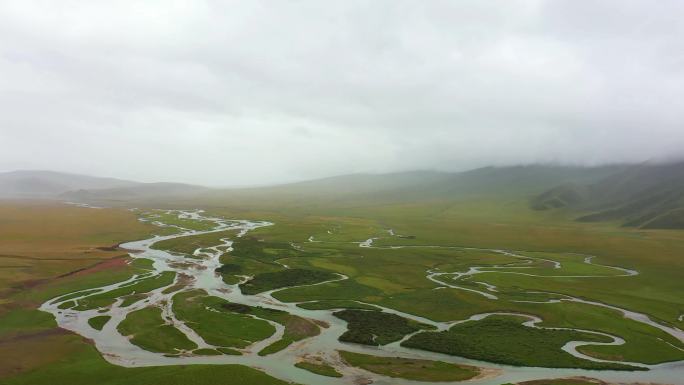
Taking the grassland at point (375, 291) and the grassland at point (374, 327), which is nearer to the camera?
the grassland at point (375, 291)

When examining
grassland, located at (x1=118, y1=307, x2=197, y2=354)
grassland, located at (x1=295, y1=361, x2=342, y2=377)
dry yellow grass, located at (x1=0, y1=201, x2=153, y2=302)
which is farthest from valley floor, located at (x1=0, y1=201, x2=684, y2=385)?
dry yellow grass, located at (x1=0, y1=201, x2=153, y2=302)

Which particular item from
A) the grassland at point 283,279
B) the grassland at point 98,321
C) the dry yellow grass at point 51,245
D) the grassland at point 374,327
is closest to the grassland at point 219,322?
the grassland at point 98,321

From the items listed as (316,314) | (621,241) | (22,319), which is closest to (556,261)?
(621,241)

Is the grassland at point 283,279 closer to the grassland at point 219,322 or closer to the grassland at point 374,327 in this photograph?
the grassland at point 219,322

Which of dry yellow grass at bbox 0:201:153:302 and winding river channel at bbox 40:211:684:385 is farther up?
dry yellow grass at bbox 0:201:153:302

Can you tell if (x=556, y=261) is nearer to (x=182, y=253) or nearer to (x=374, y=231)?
(x=374, y=231)

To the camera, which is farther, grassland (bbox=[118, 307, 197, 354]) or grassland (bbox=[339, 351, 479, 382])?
grassland (bbox=[118, 307, 197, 354])

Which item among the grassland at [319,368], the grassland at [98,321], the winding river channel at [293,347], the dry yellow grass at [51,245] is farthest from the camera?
the dry yellow grass at [51,245]

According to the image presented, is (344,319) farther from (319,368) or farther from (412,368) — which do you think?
(412,368)

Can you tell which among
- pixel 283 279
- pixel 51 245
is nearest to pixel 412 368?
pixel 283 279

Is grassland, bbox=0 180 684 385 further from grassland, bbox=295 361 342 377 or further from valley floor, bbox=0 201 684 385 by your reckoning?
grassland, bbox=295 361 342 377
